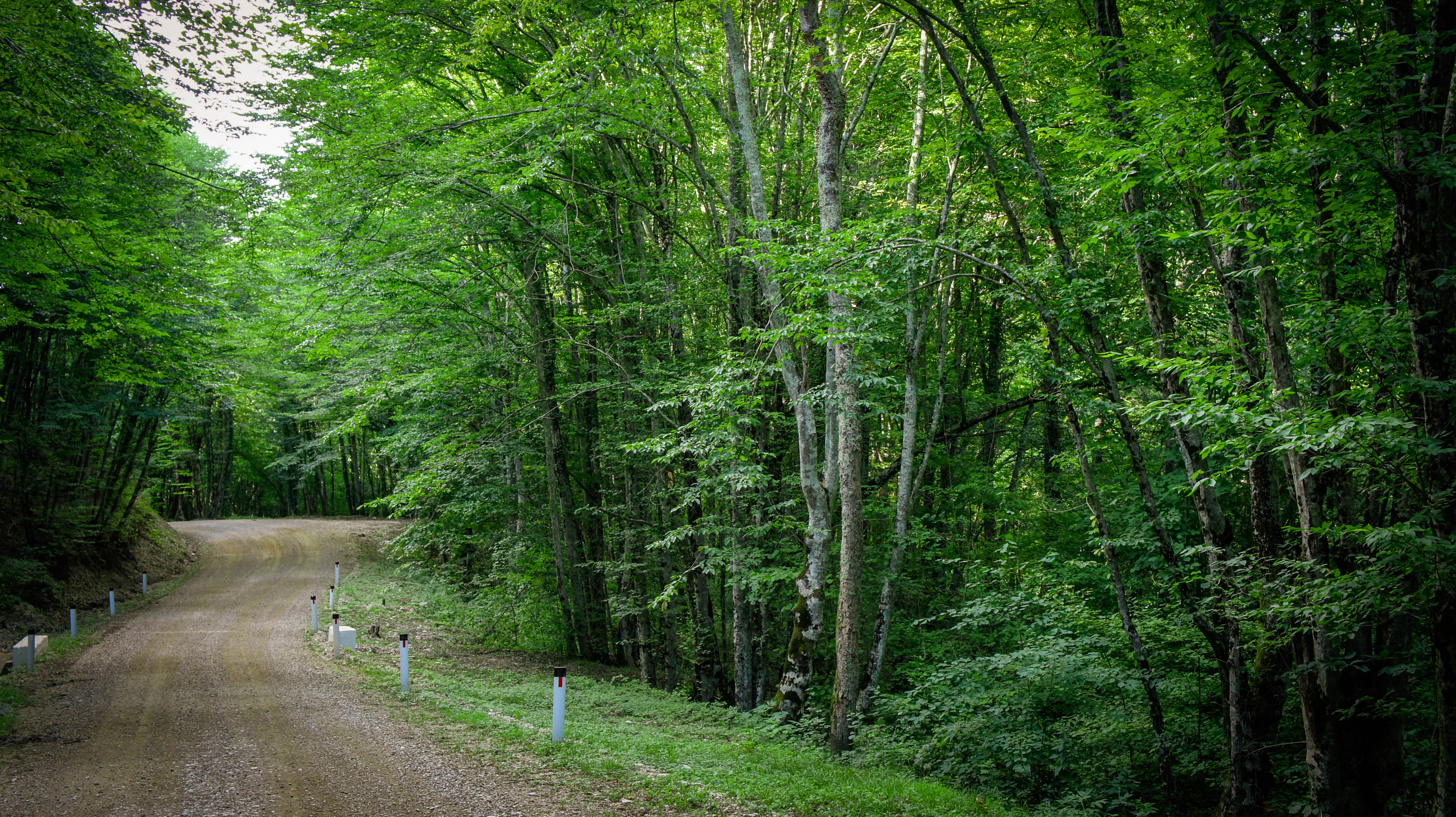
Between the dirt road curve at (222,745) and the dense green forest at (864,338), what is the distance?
3598 millimetres

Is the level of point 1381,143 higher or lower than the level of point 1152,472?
higher

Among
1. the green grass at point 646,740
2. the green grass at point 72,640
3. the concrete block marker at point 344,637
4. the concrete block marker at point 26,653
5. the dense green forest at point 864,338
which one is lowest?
the green grass at point 646,740

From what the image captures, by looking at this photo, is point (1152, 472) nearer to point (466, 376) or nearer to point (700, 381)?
point (700, 381)

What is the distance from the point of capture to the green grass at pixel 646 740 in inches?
238

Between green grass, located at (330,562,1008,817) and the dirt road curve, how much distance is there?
778mm

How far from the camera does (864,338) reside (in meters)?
7.62

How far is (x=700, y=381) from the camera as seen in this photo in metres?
9.34

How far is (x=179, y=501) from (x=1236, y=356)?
142ft

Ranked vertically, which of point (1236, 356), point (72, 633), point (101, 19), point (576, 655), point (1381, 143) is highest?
point (101, 19)

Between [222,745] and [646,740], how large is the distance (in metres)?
4.41

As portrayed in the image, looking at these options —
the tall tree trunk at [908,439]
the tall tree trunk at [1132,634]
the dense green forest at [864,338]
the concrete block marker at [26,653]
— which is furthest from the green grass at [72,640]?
the tall tree trunk at [1132,634]

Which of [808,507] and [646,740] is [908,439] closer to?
[808,507]

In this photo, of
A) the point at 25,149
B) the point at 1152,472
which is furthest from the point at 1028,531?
the point at 25,149

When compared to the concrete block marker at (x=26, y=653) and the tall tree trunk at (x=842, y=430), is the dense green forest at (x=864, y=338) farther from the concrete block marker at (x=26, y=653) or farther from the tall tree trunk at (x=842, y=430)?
the concrete block marker at (x=26, y=653)
